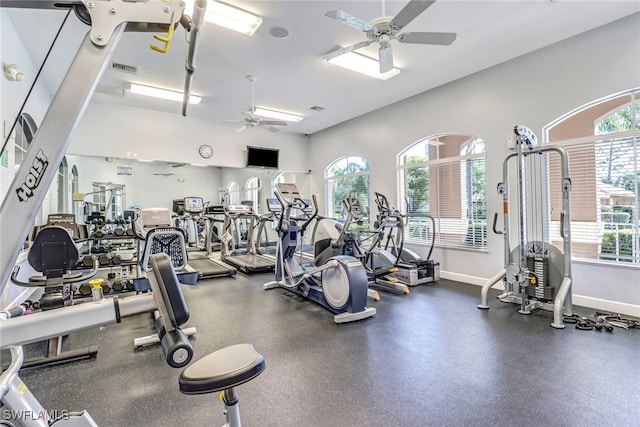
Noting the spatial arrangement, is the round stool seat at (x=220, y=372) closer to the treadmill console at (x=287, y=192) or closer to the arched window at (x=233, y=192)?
the treadmill console at (x=287, y=192)

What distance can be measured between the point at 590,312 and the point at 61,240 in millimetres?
5835

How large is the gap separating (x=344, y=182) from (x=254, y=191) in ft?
8.56

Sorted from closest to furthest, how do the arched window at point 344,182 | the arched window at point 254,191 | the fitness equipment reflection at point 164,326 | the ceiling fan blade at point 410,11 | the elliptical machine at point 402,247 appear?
the fitness equipment reflection at point 164,326 < the ceiling fan blade at point 410,11 < the elliptical machine at point 402,247 < the arched window at point 344,182 < the arched window at point 254,191

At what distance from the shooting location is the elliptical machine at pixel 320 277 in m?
3.61

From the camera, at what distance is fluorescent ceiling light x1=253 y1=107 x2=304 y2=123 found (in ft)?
22.5

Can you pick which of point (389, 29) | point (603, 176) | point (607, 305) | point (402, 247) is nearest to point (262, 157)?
point (402, 247)

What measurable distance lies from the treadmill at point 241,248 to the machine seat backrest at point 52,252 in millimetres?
3533

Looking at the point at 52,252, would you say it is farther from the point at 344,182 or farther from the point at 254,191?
the point at 344,182

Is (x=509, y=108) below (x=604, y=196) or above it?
above

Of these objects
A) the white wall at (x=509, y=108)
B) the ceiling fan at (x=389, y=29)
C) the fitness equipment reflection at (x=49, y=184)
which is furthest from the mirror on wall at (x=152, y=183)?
the fitness equipment reflection at (x=49, y=184)

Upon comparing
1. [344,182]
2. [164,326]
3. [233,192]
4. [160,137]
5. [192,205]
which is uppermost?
[160,137]

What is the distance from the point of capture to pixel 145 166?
23.3ft

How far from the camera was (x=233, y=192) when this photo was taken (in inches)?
334

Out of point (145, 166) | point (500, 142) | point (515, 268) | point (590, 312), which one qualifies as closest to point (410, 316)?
point (515, 268)
